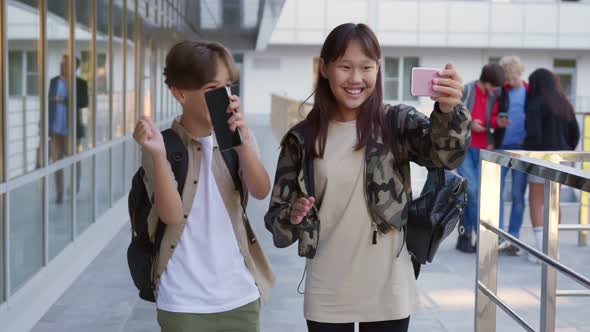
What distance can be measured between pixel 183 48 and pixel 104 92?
22.4 feet

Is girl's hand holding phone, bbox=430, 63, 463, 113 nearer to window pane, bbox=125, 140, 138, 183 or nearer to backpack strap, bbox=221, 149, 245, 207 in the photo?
backpack strap, bbox=221, 149, 245, 207

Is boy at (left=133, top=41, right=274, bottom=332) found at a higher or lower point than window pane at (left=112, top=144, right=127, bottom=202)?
higher

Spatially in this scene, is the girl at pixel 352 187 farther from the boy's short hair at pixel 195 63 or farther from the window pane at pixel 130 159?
the window pane at pixel 130 159

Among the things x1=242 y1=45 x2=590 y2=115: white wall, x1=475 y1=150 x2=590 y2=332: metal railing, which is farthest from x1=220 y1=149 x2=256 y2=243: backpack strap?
x1=242 y1=45 x2=590 y2=115: white wall

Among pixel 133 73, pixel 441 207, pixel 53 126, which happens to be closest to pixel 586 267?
pixel 53 126

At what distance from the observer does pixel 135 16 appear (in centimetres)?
1210

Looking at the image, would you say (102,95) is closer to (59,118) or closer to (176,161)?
(59,118)

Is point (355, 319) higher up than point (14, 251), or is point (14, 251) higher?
point (355, 319)

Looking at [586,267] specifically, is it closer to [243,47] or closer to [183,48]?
[183,48]

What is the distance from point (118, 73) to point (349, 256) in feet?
26.4

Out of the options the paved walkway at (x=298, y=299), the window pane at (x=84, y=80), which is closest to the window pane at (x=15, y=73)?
the paved walkway at (x=298, y=299)

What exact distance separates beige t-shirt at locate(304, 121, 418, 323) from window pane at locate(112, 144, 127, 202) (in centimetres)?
767

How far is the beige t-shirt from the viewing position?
266cm

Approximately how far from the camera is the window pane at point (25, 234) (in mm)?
5418
